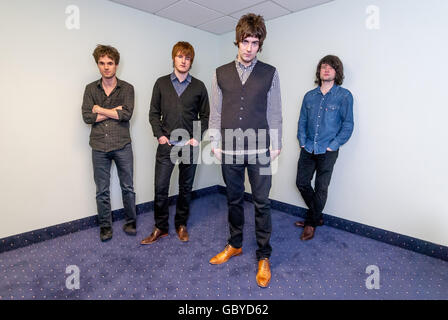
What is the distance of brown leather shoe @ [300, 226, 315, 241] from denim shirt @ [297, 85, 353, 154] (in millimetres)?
783

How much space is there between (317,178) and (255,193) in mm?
973

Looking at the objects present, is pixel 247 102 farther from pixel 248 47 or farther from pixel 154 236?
pixel 154 236

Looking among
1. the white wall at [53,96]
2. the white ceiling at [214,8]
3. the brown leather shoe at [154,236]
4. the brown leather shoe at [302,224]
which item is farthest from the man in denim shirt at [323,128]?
the white wall at [53,96]

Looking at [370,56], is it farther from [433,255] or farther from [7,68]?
[7,68]

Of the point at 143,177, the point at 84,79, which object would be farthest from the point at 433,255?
the point at 84,79

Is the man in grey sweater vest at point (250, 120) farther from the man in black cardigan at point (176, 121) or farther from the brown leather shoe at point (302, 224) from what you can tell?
the brown leather shoe at point (302, 224)

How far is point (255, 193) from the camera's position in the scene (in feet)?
6.23

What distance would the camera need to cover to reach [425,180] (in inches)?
86.5

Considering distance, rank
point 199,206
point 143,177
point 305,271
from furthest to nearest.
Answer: point 199,206 → point 143,177 → point 305,271

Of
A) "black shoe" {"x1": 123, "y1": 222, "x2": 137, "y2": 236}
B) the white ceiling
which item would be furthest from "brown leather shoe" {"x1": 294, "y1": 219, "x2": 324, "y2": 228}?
the white ceiling

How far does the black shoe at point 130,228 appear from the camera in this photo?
8.32ft

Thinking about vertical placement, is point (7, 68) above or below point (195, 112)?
above

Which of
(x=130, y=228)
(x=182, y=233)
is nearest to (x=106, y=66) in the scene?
(x=130, y=228)

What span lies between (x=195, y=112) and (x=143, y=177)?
118 cm
